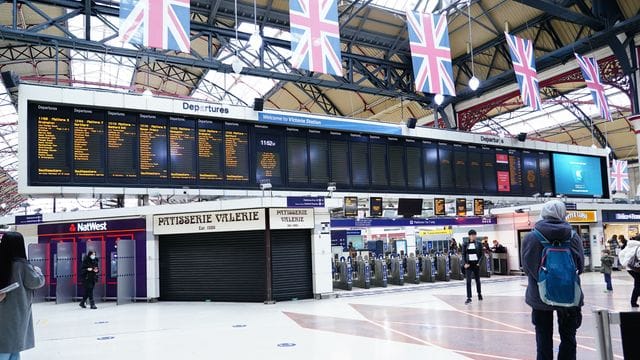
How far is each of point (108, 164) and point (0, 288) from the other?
6.89 metres

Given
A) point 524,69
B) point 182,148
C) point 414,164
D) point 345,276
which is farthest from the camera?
point 345,276

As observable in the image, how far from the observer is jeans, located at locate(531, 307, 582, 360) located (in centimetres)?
392

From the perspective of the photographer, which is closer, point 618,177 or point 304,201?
point 304,201

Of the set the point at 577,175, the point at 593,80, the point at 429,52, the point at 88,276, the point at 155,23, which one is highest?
the point at 429,52

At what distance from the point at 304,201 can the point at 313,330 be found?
4541 millimetres

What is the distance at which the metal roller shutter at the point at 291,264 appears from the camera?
12.3m

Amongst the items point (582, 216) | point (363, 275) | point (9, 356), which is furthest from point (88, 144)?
point (582, 216)

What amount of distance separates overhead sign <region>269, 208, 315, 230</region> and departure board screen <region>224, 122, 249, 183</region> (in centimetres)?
107

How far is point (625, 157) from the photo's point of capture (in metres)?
34.5

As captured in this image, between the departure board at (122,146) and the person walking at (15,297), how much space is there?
21.7 feet

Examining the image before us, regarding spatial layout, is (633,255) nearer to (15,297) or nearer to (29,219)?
(15,297)

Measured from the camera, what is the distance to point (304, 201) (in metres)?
12.2

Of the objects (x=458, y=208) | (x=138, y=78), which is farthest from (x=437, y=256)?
(x=138, y=78)

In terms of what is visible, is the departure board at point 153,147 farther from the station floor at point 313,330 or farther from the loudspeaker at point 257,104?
the station floor at point 313,330
